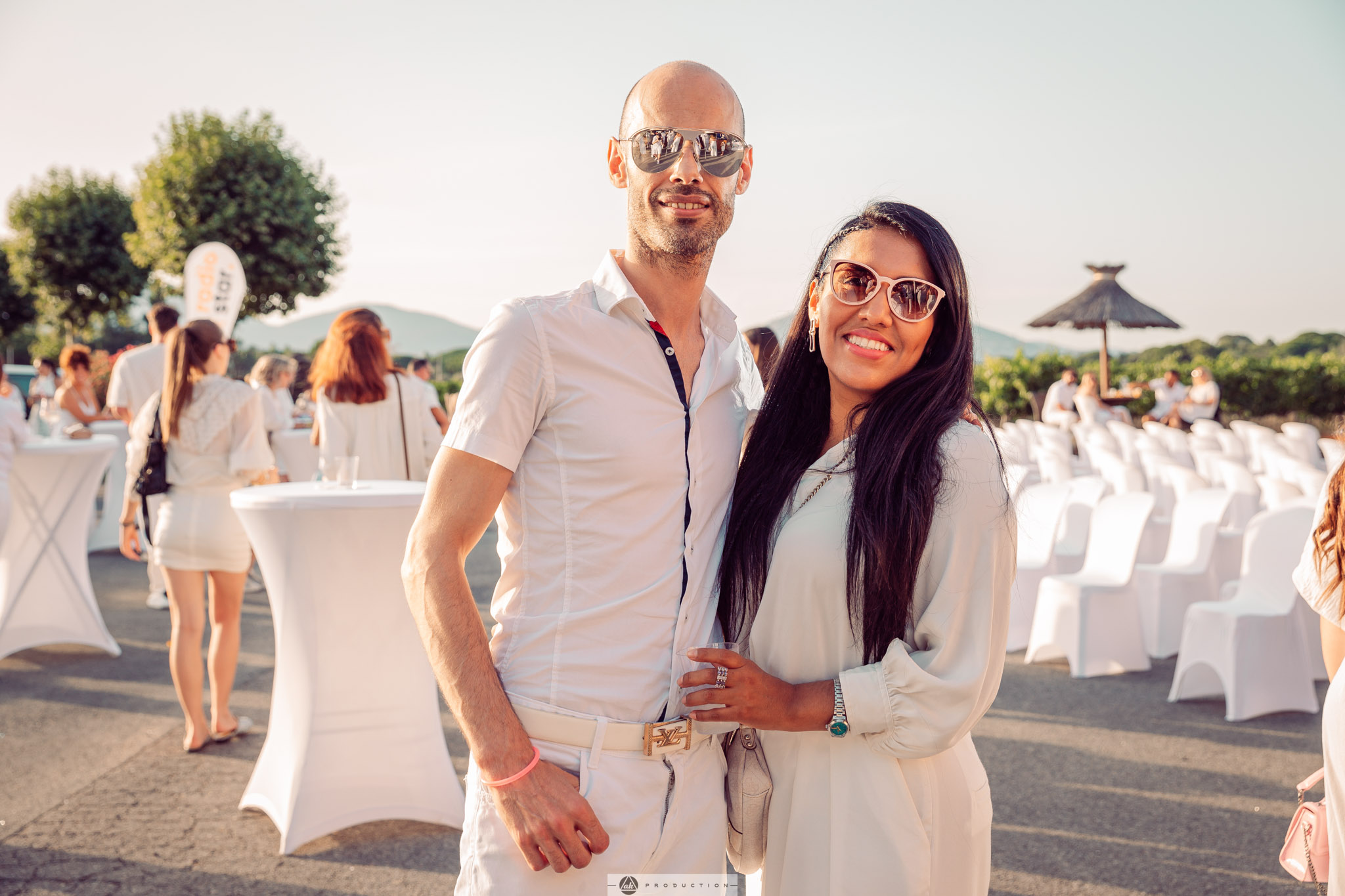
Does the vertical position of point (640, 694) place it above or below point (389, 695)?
above

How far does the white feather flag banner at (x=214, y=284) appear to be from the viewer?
36.7ft

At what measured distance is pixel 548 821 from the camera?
4.90 ft

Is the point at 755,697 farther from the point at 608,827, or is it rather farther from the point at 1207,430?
the point at 1207,430

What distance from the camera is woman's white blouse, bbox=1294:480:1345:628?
202cm

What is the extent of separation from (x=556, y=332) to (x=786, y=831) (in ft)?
3.29

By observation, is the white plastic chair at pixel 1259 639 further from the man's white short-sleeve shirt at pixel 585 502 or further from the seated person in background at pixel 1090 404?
the seated person in background at pixel 1090 404

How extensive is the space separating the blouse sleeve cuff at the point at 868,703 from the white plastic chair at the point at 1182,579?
482 centimetres

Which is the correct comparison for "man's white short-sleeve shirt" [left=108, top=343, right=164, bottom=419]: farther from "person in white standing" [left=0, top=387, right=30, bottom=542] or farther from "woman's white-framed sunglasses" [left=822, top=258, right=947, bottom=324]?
"woman's white-framed sunglasses" [left=822, top=258, right=947, bottom=324]

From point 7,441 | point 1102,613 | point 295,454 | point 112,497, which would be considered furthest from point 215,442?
point 112,497

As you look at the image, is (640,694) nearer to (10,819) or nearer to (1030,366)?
(10,819)

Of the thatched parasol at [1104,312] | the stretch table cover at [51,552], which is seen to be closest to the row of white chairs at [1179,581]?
the stretch table cover at [51,552]

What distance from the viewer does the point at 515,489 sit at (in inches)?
65.0

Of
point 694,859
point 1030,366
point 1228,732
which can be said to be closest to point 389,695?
point 694,859

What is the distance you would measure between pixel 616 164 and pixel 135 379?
6.23 m
